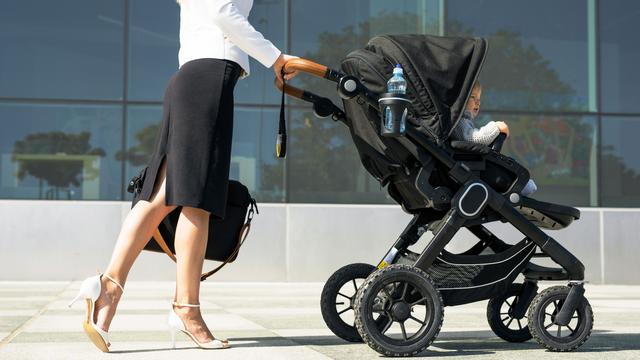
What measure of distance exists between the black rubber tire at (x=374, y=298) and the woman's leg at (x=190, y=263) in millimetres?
653

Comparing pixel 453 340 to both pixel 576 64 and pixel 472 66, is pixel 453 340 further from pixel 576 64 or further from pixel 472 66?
pixel 576 64

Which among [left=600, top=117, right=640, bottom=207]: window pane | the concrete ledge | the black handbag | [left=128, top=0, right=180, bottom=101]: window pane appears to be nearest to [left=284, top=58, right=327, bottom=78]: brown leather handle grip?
the black handbag

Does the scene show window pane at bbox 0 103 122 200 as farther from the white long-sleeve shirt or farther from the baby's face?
the white long-sleeve shirt

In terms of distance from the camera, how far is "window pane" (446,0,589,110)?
979 centimetres

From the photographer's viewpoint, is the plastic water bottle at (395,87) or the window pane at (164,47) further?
the window pane at (164,47)

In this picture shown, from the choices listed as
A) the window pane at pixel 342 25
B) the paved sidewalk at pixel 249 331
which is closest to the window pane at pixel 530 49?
the window pane at pixel 342 25

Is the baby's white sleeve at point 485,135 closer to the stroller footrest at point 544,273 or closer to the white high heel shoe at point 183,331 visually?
the stroller footrest at point 544,273

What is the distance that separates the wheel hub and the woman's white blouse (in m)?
1.10

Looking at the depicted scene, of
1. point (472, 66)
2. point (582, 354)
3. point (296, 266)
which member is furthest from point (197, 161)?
point (296, 266)

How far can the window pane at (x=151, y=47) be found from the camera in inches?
365

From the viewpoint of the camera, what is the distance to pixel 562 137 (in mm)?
9844

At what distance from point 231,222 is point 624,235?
23.1ft

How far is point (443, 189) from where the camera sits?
3578 millimetres

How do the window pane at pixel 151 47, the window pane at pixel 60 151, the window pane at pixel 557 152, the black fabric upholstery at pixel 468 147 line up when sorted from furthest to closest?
the window pane at pixel 557 152 < the window pane at pixel 151 47 < the window pane at pixel 60 151 < the black fabric upholstery at pixel 468 147
